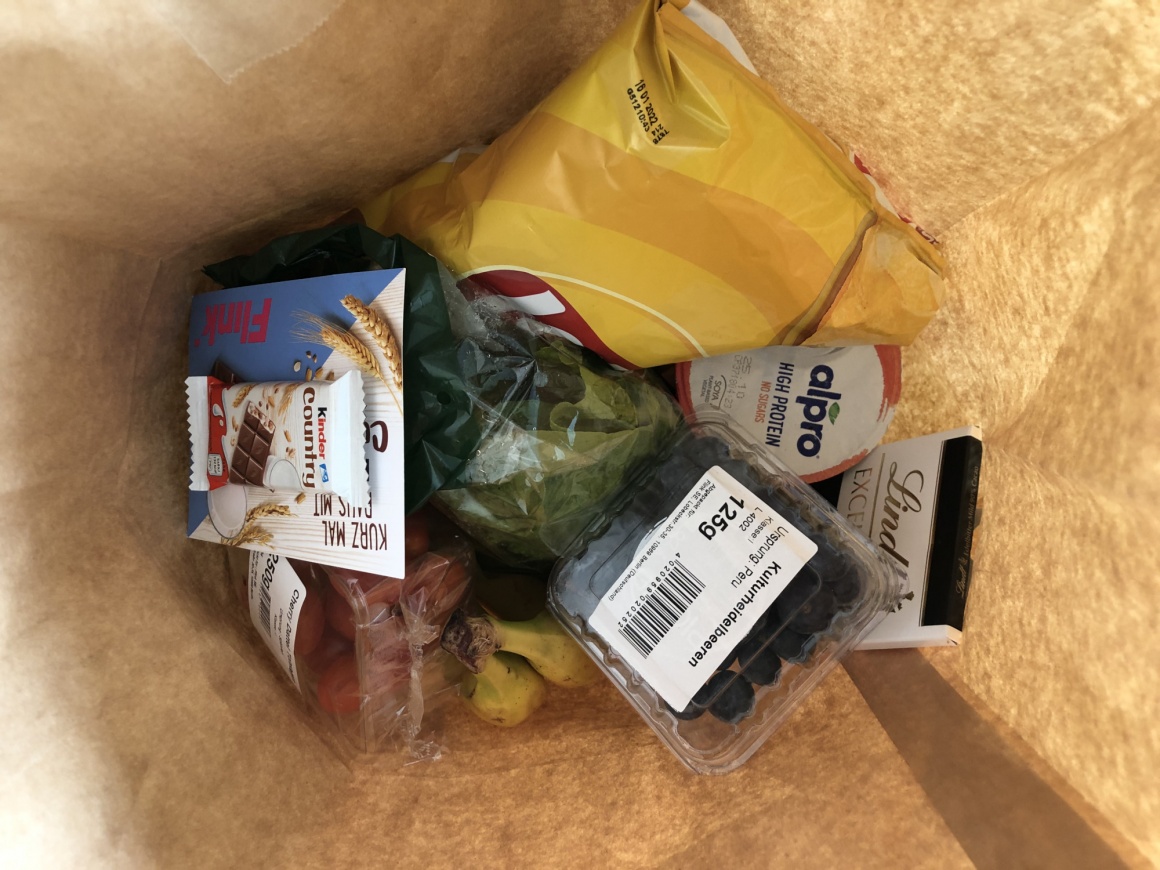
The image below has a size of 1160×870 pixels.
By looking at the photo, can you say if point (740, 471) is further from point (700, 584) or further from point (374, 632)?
point (374, 632)

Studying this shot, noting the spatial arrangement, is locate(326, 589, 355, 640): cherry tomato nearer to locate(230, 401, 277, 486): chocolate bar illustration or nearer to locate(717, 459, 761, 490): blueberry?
locate(230, 401, 277, 486): chocolate bar illustration

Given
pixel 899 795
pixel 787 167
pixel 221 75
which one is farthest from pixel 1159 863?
pixel 221 75

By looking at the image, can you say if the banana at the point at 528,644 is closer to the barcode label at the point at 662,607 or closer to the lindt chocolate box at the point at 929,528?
the barcode label at the point at 662,607

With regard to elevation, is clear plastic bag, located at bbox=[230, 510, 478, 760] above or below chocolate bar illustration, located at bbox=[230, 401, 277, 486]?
below

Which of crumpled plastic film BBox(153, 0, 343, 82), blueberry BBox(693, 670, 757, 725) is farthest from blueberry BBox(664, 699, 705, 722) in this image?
crumpled plastic film BBox(153, 0, 343, 82)

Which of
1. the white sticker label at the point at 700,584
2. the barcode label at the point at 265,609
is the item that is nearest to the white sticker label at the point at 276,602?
the barcode label at the point at 265,609

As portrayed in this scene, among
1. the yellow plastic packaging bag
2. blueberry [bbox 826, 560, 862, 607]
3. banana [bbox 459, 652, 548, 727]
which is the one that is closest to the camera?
the yellow plastic packaging bag

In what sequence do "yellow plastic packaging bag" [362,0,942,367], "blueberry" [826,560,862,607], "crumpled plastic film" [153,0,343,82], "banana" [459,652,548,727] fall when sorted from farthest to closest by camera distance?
"banana" [459,652,548,727] < "blueberry" [826,560,862,607] < "yellow plastic packaging bag" [362,0,942,367] < "crumpled plastic film" [153,0,343,82]
